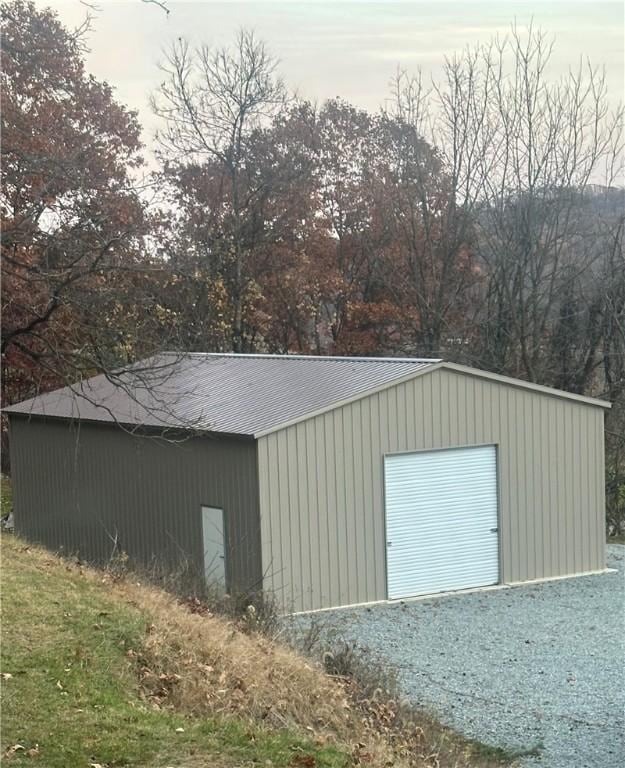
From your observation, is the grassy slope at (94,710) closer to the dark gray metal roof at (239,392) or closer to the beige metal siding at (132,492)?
the dark gray metal roof at (239,392)

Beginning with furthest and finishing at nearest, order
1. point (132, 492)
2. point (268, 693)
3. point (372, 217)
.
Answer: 1. point (372, 217)
2. point (132, 492)
3. point (268, 693)

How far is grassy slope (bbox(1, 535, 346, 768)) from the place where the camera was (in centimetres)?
631

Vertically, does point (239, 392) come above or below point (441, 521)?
above

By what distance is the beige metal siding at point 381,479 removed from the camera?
1533 cm

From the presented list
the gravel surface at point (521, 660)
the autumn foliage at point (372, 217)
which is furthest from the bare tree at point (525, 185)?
the gravel surface at point (521, 660)

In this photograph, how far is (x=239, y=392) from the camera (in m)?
17.8

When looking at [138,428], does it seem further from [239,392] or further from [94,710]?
[94,710]

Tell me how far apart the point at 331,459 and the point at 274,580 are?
6.70 ft

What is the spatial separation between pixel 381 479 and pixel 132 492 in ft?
15.5

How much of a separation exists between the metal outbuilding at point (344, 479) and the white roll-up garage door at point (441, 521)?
25 millimetres

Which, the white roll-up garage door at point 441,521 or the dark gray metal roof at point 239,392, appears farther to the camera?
the white roll-up garage door at point 441,521

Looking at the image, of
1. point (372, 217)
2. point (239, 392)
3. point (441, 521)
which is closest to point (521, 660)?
point (441, 521)

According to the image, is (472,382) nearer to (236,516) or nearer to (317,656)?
(236,516)

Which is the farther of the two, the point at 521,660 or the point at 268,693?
the point at 521,660
